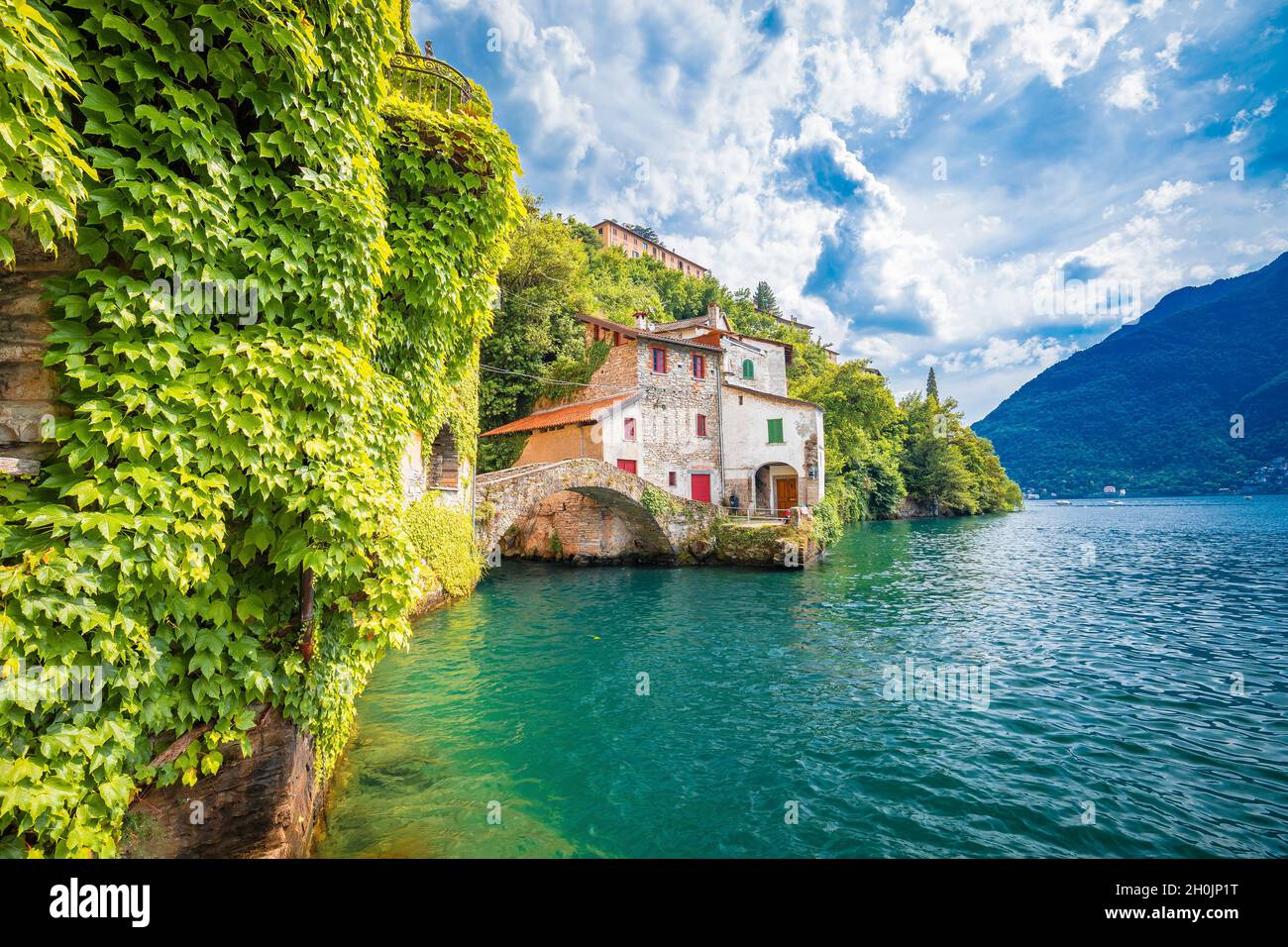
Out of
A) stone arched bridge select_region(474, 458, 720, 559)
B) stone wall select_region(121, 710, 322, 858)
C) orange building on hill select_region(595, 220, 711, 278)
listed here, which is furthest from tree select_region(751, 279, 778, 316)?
stone wall select_region(121, 710, 322, 858)

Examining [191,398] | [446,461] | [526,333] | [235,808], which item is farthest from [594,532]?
[191,398]

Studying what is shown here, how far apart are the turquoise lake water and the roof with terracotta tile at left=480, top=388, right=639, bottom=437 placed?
10.2m

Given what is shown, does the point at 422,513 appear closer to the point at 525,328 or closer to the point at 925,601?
the point at 925,601

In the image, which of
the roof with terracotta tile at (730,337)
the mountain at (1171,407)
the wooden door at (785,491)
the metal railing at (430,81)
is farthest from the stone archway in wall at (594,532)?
the mountain at (1171,407)

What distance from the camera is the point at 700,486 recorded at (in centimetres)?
2980

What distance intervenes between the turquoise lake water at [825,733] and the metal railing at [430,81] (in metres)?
8.02

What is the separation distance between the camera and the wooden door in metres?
33.6

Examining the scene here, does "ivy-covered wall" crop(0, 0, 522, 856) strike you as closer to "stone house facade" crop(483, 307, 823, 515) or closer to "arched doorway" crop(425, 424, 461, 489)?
"arched doorway" crop(425, 424, 461, 489)

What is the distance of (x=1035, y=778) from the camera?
6453 mm

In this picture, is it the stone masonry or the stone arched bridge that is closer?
the stone masonry

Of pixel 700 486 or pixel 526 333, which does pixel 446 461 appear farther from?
pixel 700 486

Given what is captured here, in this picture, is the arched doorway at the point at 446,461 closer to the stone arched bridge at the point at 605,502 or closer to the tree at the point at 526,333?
the stone arched bridge at the point at 605,502

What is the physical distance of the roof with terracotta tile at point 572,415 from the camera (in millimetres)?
24031
